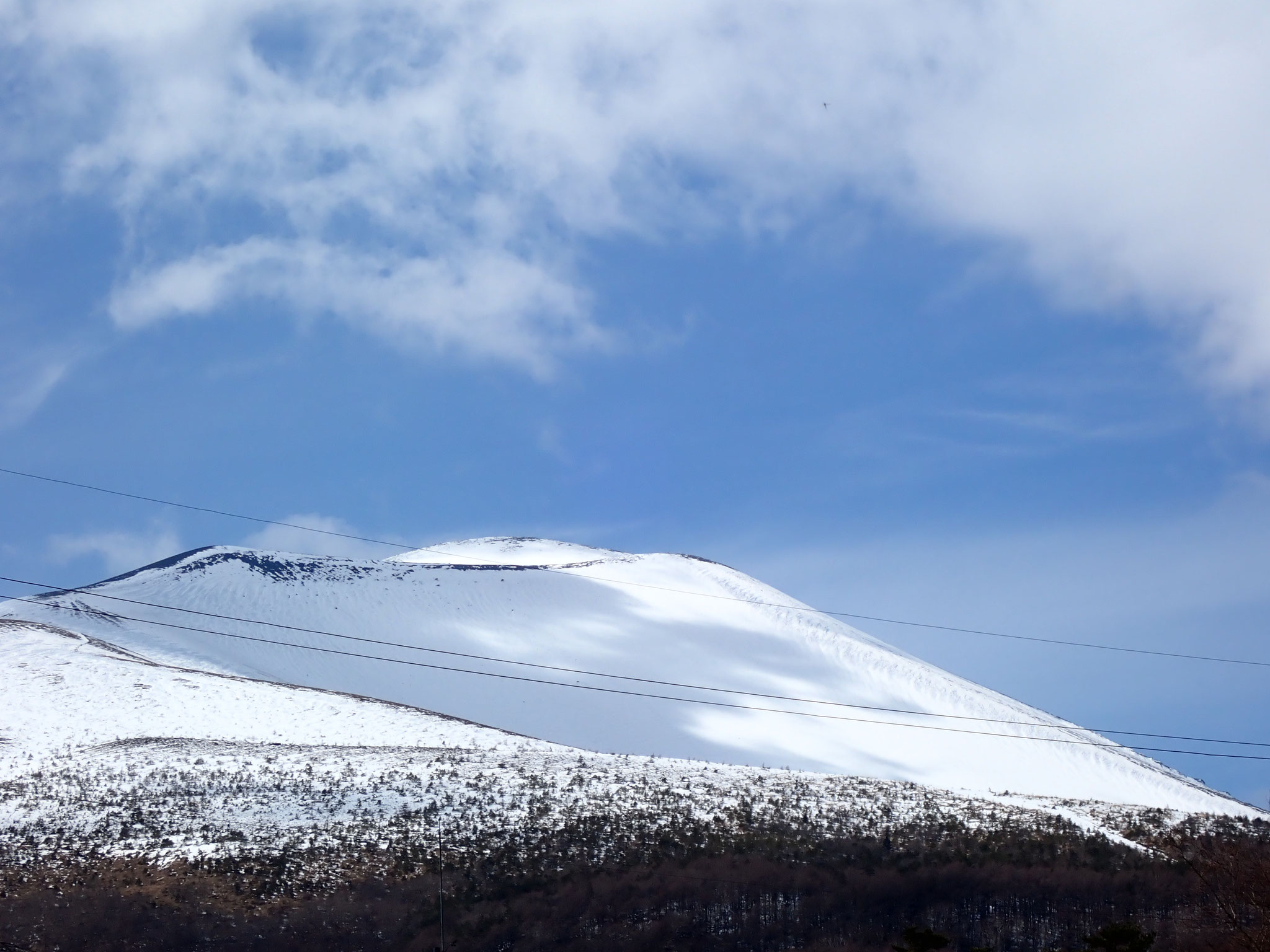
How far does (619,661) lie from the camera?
2184 inches

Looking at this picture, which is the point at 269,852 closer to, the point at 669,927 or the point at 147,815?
the point at 147,815

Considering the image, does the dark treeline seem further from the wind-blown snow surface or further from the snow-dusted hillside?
the wind-blown snow surface

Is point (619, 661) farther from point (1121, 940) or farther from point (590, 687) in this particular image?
point (1121, 940)

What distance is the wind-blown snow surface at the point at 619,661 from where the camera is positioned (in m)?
43.5

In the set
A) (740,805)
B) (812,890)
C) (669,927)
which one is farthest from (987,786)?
(669,927)

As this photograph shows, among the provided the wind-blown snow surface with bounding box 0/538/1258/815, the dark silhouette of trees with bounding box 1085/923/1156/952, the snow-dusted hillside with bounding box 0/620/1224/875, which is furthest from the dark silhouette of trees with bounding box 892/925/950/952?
the wind-blown snow surface with bounding box 0/538/1258/815

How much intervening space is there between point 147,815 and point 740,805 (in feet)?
44.6

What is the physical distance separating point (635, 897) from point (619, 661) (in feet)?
107

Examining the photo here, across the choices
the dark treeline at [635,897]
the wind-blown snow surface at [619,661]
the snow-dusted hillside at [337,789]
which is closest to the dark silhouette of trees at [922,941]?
the dark treeline at [635,897]

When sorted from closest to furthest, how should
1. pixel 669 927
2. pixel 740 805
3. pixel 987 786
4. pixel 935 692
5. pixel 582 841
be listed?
pixel 669 927 < pixel 582 841 < pixel 740 805 < pixel 987 786 < pixel 935 692

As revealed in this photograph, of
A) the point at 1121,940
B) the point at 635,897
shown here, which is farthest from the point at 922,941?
the point at 635,897

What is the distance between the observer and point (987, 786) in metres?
39.6

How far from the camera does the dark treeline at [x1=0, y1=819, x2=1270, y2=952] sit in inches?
825

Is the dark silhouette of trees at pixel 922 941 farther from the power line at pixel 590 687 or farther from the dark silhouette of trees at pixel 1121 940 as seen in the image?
the power line at pixel 590 687
